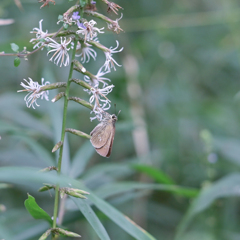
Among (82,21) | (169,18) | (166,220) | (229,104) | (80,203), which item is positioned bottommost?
(166,220)

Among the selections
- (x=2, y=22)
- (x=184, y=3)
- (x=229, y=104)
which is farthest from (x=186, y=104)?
(x=2, y=22)

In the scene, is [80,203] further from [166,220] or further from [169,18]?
[169,18]

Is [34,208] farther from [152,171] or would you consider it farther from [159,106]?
[159,106]

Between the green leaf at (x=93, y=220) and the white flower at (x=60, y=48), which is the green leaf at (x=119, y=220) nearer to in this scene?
the green leaf at (x=93, y=220)

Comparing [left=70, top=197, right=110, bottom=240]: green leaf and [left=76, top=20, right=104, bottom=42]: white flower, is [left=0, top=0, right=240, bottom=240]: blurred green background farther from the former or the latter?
[left=76, top=20, right=104, bottom=42]: white flower

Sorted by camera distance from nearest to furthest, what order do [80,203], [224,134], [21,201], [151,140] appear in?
1. [80,203]
2. [21,201]
3. [224,134]
4. [151,140]

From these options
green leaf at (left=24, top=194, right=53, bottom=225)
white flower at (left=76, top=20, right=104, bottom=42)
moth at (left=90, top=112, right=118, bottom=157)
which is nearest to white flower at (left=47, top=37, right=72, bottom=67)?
white flower at (left=76, top=20, right=104, bottom=42)
